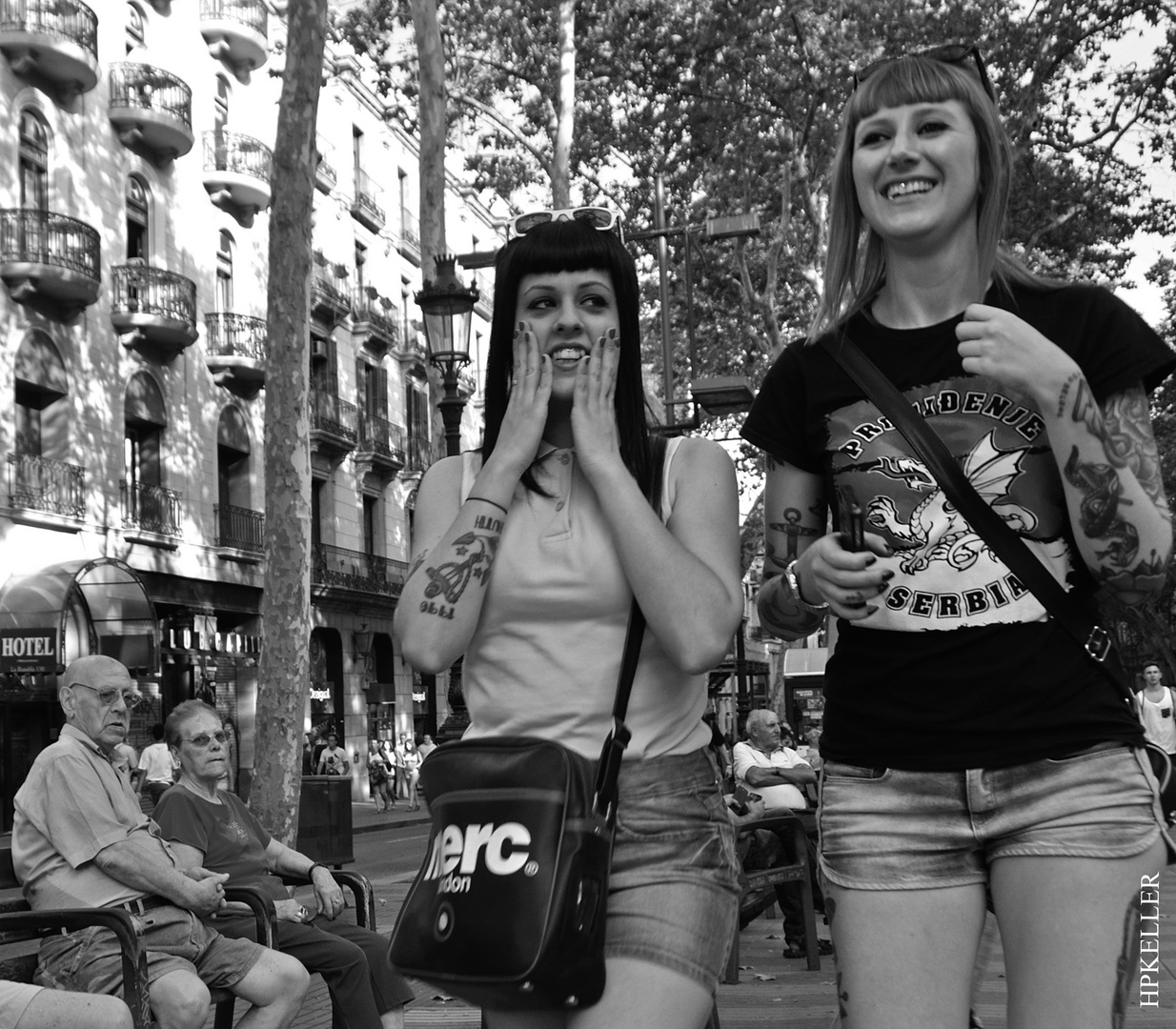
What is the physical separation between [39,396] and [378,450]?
579 inches

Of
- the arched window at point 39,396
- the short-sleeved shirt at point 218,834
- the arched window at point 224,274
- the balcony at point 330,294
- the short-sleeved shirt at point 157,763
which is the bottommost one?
the short-sleeved shirt at point 157,763

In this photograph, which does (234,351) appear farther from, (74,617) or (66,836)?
(66,836)

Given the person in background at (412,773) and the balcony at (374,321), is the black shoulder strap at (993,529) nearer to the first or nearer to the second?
the person in background at (412,773)

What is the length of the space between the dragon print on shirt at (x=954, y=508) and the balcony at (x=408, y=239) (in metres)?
40.8

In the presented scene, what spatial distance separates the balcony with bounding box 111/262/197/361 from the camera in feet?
85.7

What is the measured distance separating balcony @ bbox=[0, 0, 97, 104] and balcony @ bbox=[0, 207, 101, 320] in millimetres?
2351

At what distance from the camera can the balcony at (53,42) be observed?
76.6 ft

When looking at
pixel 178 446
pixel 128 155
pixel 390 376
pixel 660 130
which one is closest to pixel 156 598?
pixel 178 446

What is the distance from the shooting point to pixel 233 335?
30125mm

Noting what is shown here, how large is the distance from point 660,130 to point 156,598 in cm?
1189

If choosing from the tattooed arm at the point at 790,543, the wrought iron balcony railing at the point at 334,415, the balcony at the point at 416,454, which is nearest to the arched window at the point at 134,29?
the wrought iron balcony railing at the point at 334,415

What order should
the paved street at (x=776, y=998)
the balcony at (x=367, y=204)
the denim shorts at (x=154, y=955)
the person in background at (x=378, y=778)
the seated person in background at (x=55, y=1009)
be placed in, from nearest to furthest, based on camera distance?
1. the seated person in background at (x=55, y=1009)
2. the denim shorts at (x=154, y=955)
3. the paved street at (x=776, y=998)
4. the person in background at (x=378, y=778)
5. the balcony at (x=367, y=204)

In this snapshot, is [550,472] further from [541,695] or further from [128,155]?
[128,155]

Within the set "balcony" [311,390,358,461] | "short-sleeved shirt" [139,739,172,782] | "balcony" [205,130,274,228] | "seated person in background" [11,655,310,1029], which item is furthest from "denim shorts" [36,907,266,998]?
"balcony" [311,390,358,461]
